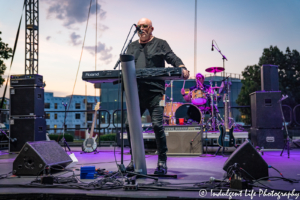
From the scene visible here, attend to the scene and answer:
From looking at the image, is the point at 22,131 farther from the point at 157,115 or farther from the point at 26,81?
the point at 157,115

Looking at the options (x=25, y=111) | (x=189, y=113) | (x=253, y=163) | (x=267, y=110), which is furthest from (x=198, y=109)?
(x=253, y=163)

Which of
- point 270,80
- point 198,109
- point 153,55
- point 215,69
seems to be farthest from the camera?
point 215,69

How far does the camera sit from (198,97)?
21.7 ft

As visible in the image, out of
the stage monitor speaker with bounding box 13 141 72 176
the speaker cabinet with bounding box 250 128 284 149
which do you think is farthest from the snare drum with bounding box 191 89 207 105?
the stage monitor speaker with bounding box 13 141 72 176

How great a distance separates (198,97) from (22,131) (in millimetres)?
4077

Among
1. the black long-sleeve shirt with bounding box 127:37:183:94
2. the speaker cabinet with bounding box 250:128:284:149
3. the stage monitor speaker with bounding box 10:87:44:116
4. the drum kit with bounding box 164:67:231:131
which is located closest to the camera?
the black long-sleeve shirt with bounding box 127:37:183:94

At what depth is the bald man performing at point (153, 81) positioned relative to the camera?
2.73 m

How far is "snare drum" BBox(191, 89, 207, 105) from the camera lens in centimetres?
655

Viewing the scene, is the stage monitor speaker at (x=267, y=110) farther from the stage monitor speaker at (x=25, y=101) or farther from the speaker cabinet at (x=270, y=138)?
the stage monitor speaker at (x=25, y=101)

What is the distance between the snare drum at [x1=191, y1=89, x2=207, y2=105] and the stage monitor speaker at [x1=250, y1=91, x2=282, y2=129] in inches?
49.5

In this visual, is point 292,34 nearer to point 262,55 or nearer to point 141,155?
point 262,55

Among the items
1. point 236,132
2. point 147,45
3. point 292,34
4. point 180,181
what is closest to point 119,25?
point 147,45

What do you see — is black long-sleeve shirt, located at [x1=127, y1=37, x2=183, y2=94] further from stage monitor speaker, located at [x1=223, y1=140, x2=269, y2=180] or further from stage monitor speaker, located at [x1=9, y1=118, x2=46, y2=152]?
stage monitor speaker, located at [x1=9, y1=118, x2=46, y2=152]

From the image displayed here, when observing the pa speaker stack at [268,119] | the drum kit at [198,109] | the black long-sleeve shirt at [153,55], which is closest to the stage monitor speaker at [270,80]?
the pa speaker stack at [268,119]
